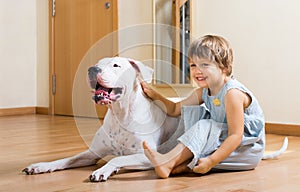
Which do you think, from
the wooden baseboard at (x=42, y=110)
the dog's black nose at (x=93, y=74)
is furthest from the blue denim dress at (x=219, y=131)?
the wooden baseboard at (x=42, y=110)

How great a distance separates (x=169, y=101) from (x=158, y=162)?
297mm

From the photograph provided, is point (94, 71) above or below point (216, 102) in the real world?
above

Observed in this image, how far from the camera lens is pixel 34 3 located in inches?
185

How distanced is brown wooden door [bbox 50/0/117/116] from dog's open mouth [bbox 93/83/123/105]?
208cm

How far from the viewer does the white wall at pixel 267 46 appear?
290cm

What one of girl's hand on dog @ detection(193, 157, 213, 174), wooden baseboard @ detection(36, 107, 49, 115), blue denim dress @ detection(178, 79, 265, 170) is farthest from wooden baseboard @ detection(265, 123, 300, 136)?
wooden baseboard @ detection(36, 107, 49, 115)

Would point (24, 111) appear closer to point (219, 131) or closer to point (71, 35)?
point (71, 35)

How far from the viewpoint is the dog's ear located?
5.63 ft

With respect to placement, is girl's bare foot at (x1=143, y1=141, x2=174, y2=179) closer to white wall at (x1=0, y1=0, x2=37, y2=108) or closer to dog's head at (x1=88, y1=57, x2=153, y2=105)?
dog's head at (x1=88, y1=57, x2=153, y2=105)

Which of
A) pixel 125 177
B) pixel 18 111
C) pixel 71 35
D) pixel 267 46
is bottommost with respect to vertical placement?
pixel 125 177

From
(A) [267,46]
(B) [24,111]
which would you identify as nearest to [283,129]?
(A) [267,46]

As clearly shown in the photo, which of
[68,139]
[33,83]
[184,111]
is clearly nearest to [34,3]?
[33,83]

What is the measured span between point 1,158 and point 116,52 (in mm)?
671

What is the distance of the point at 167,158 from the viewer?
1.63m
